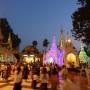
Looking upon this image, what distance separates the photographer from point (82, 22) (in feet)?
137

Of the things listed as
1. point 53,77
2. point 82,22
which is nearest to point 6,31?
point 82,22

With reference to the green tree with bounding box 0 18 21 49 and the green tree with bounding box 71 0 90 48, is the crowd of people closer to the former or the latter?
the green tree with bounding box 71 0 90 48

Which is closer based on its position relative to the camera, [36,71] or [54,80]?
[54,80]

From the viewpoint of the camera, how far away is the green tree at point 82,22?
40438 millimetres

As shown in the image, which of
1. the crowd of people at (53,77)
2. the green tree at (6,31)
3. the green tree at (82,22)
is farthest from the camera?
the green tree at (6,31)

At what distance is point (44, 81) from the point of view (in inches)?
730

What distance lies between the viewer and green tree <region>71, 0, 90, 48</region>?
4044cm

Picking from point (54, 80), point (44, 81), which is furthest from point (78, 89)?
point (44, 81)

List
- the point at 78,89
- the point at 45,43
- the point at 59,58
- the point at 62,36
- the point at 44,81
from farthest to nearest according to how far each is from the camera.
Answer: the point at 45,43 < the point at 62,36 < the point at 59,58 < the point at 44,81 < the point at 78,89

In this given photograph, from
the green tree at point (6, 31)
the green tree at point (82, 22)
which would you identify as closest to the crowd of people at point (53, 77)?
the green tree at point (82, 22)

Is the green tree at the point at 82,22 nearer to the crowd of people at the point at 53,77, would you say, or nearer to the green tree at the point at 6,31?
the crowd of people at the point at 53,77

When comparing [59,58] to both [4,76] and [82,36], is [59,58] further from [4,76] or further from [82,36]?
[4,76]

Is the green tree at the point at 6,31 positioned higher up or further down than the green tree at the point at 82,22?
higher up

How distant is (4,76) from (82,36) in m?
11.3
